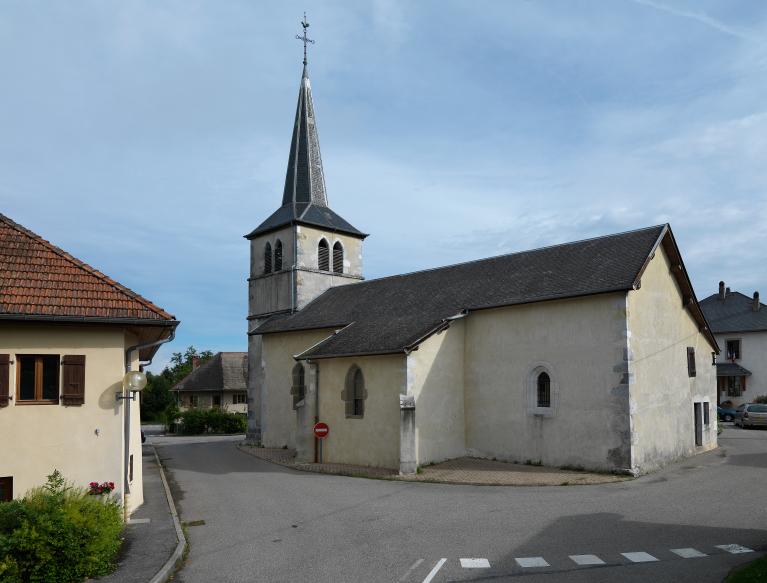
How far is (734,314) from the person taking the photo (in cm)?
4891

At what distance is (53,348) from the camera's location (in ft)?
39.9

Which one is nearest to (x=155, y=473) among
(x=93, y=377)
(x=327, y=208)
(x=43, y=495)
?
(x=93, y=377)

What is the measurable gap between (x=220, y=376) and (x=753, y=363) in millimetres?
38768

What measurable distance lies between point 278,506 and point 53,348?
5.85 m

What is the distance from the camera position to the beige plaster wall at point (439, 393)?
2034 cm

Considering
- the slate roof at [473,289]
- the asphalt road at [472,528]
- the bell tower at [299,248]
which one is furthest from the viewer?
the bell tower at [299,248]

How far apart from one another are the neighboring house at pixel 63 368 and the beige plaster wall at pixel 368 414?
906 cm

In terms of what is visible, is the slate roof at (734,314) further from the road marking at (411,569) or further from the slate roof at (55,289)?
the slate roof at (55,289)

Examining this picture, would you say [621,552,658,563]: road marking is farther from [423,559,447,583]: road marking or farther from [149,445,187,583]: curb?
[149,445,187,583]: curb

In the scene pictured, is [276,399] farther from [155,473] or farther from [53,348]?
[53,348]

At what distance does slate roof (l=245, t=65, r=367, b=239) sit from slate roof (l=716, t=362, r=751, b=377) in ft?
92.9

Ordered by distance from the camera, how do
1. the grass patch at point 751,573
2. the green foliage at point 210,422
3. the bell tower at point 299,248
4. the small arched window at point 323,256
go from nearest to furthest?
the grass patch at point 751,573 < the bell tower at point 299,248 < the small arched window at point 323,256 < the green foliage at point 210,422

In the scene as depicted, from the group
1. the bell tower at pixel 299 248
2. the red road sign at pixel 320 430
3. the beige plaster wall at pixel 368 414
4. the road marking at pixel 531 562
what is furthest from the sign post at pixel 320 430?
the road marking at pixel 531 562

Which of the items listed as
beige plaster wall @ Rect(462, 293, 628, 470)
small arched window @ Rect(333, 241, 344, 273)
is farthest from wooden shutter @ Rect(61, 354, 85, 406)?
small arched window @ Rect(333, 241, 344, 273)
